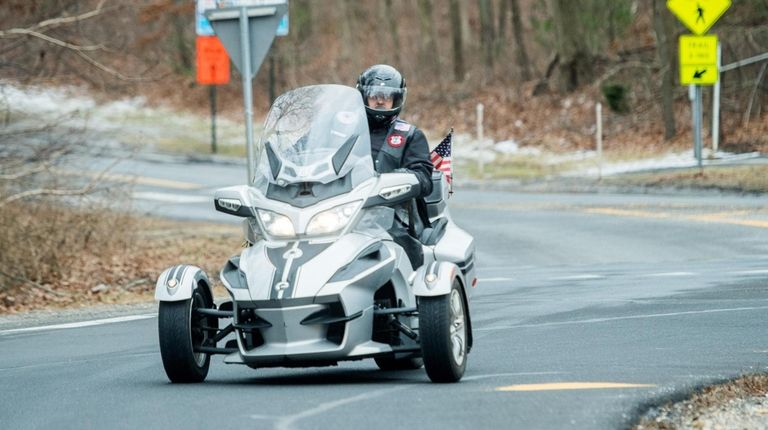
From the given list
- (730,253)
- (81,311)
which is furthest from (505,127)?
(81,311)

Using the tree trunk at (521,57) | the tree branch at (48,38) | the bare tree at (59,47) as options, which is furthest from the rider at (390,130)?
the tree trunk at (521,57)

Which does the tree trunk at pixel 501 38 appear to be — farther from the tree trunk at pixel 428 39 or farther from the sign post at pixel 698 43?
the sign post at pixel 698 43

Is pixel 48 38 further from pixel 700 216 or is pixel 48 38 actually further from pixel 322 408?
pixel 322 408

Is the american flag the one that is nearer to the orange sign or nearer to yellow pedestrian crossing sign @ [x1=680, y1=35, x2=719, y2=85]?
yellow pedestrian crossing sign @ [x1=680, y1=35, x2=719, y2=85]

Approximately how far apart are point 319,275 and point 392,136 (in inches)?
65.7

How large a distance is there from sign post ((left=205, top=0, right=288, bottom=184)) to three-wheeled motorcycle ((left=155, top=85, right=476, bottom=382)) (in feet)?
20.2

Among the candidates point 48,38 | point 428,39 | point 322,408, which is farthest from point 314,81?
point 322,408

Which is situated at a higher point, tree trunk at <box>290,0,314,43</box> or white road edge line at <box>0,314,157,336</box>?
tree trunk at <box>290,0,314,43</box>

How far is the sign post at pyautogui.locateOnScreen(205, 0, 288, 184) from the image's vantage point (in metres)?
15.8

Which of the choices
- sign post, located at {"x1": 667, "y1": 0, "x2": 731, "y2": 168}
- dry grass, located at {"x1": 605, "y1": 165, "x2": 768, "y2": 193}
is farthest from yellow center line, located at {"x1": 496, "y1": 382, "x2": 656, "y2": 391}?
sign post, located at {"x1": 667, "y1": 0, "x2": 731, "y2": 168}

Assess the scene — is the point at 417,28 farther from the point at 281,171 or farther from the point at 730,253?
the point at 281,171

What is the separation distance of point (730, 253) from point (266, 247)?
38.3ft

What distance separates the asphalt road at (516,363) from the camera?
313 inches

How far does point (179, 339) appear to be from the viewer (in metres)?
9.16
